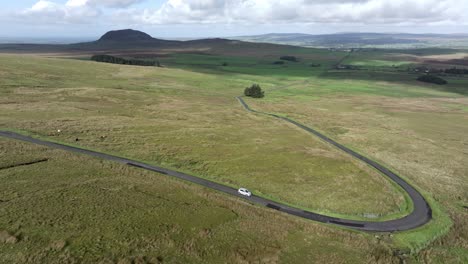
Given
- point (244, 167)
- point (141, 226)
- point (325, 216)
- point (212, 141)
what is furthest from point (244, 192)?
point (212, 141)

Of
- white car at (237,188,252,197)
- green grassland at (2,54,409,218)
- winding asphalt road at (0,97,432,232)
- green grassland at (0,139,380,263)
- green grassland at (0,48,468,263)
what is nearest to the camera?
green grassland at (0,139,380,263)

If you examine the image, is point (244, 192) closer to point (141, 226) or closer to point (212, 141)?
point (141, 226)

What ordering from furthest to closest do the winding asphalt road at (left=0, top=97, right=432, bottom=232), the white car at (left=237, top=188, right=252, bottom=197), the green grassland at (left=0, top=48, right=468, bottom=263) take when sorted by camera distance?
the white car at (left=237, top=188, right=252, bottom=197) < the winding asphalt road at (left=0, top=97, right=432, bottom=232) < the green grassland at (left=0, top=48, right=468, bottom=263)

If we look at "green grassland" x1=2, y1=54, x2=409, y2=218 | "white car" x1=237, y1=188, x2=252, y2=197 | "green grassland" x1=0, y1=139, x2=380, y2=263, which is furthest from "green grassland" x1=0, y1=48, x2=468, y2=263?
"white car" x1=237, y1=188, x2=252, y2=197

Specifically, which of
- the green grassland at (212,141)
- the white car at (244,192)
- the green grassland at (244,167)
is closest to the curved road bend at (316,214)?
the white car at (244,192)

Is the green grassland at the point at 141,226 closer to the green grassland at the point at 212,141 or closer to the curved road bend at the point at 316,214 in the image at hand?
the curved road bend at the point at 316,214

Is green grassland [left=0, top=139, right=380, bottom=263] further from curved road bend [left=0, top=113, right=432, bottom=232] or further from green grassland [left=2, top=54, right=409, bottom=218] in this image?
green grassland [left=2, top=54, right=409, bottom=218]

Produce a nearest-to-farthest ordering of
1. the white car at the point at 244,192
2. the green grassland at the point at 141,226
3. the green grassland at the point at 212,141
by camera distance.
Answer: the green grassland at the point at 141,226 < the white car at the point at 244,192 < the green grassland at the point at 212,141

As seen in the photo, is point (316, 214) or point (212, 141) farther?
point (212, 141)

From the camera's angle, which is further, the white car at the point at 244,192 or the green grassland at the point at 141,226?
the white car at the point at 244,192

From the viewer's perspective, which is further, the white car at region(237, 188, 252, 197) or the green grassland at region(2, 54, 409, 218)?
the green grassland at region(2, 54, 409, 218)
